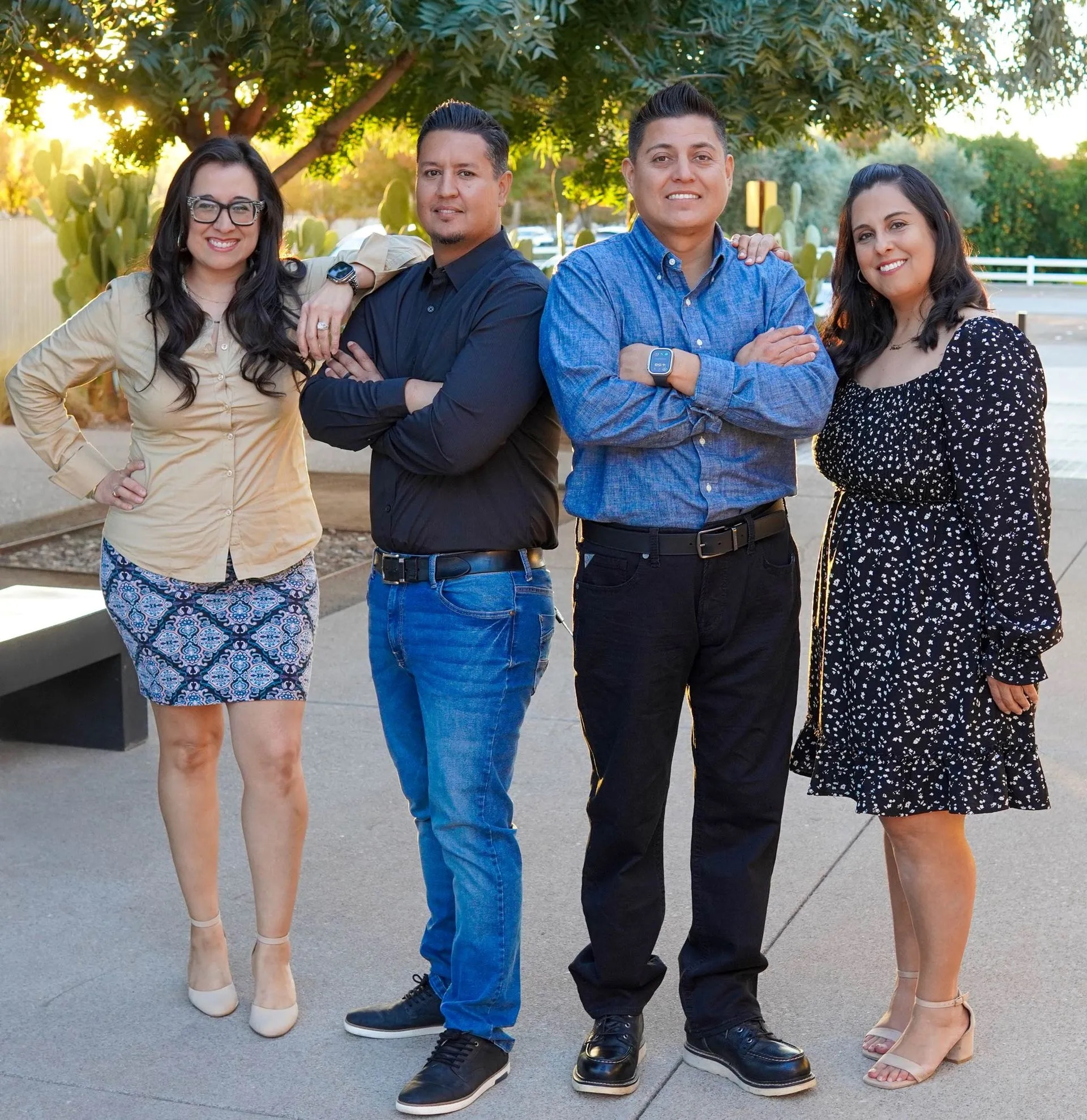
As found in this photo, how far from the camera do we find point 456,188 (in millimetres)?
3203

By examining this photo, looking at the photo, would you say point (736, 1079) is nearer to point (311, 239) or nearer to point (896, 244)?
point (896, 244)

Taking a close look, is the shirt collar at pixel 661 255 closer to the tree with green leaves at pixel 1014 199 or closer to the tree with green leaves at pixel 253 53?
the tree with green leaves at pixel 253 53

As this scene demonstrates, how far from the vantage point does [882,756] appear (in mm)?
3254

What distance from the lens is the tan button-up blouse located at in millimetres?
3520

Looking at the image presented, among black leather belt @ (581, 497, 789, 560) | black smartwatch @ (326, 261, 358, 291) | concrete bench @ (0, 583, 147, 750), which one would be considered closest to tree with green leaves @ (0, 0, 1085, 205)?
concrete bench @ (0, 583, 147, 750)

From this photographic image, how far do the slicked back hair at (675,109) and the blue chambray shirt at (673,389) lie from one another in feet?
0.68

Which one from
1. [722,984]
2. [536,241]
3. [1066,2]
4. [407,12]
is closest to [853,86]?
[407,12]

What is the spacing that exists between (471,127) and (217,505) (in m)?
1.04

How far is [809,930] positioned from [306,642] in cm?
157

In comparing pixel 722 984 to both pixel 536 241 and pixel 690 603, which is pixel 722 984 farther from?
pixel 536 241

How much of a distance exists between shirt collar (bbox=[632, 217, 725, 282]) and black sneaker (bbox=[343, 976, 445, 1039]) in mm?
1735

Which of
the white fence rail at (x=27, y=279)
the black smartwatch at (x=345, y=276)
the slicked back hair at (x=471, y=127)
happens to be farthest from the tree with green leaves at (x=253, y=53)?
the white fence rail at (x=27, y=279)

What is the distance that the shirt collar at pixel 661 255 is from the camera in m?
3.22

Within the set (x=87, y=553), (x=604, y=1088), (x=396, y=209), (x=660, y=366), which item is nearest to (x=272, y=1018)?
(x=604, y=1088)
